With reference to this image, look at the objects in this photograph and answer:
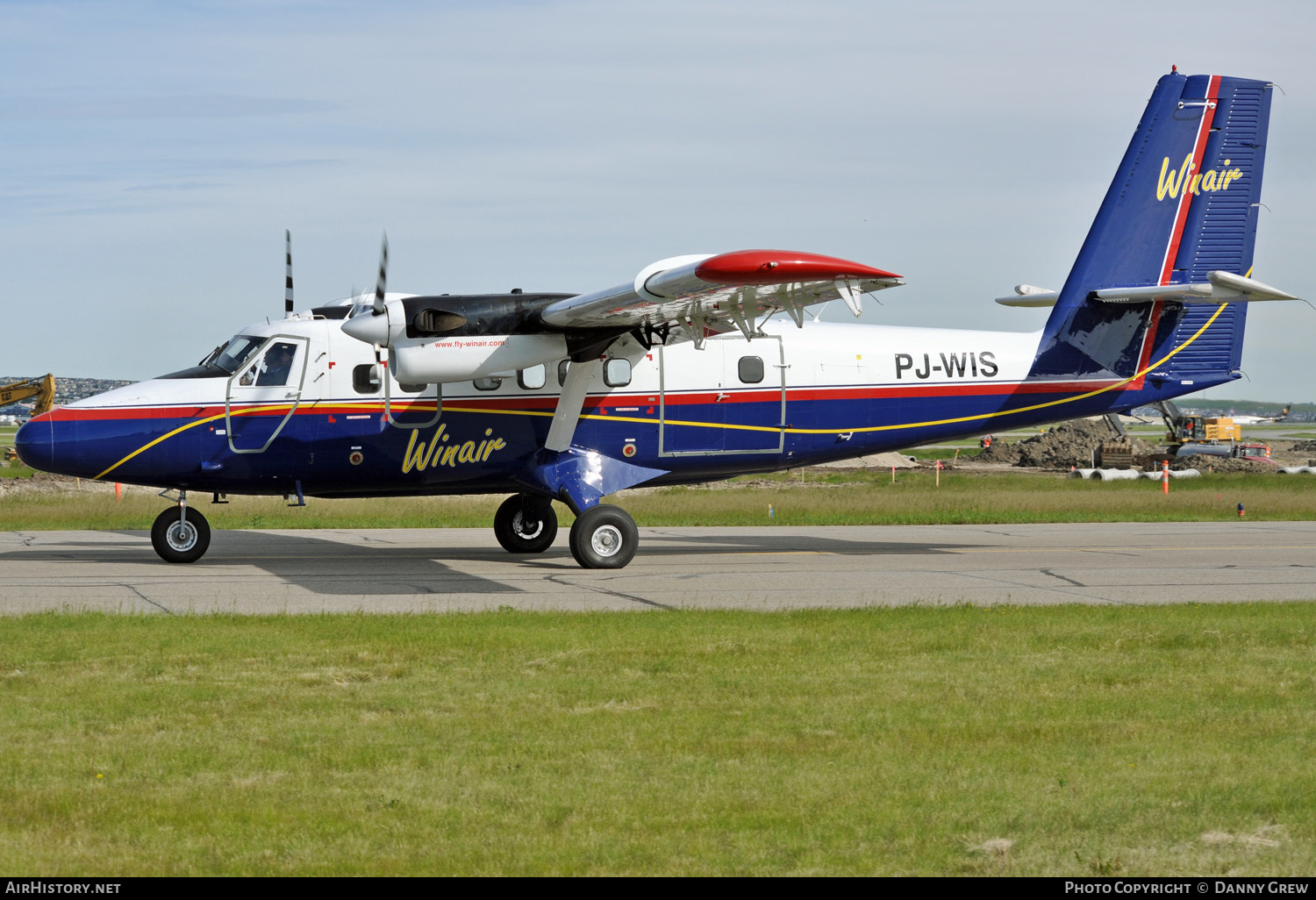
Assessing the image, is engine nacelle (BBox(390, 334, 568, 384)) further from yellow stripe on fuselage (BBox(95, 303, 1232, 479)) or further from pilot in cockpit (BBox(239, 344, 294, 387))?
pilot in cockpit (BBox(239, 344, 294, 387))

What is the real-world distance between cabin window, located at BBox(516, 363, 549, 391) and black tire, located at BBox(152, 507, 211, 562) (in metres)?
4.89

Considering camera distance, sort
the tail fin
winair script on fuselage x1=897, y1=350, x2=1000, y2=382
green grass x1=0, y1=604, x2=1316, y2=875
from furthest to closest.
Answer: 1. the tail fin
2. winair script on fuselage x1=897, y1=350, x2=1000, y2=382
3. green grass x1=0, y1=604, x2=1316, y2=875

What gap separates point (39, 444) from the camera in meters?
16.8

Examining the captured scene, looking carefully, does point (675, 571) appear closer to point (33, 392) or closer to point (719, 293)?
point (719, 293)

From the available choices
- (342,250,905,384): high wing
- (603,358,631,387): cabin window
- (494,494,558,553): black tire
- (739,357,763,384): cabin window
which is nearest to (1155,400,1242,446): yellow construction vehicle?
(739,357,763,384): cabin window

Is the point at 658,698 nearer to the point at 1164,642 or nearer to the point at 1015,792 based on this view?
the point at 1015,792

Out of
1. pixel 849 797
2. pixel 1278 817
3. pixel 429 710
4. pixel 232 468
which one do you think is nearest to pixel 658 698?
pixel 429 710

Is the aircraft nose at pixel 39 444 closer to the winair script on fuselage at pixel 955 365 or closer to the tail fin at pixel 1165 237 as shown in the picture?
the winair script on fuselage at pixel 955 365

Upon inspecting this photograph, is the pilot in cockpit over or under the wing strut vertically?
over

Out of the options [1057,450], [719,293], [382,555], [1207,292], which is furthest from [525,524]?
[1057,450]

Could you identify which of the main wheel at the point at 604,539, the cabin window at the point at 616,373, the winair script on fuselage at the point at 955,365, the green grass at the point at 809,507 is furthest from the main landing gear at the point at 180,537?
the winair script on fuselage at the point at 955,365

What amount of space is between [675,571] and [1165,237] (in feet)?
32.4

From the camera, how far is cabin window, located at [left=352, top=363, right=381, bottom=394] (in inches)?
700

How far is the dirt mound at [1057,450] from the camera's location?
58750 mm
